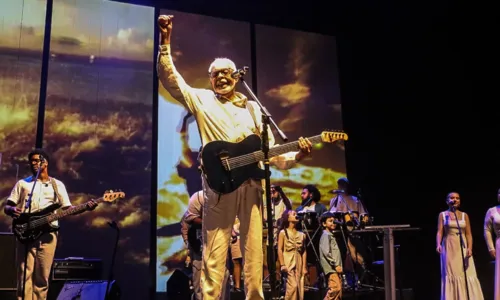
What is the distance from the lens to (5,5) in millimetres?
9109

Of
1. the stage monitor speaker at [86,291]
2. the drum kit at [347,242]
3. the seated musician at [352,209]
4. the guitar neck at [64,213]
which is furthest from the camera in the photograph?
the seated musician at [352,209]

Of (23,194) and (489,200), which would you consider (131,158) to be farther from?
(489,200)

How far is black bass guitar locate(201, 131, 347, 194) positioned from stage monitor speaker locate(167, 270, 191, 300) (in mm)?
4328

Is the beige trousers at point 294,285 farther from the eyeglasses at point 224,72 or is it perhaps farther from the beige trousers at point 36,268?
the eyeglasses at point 224,72

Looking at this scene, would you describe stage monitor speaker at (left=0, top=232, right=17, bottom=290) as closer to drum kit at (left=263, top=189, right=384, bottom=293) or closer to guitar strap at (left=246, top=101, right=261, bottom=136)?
drum kit at (left=263, top=189, right=384, bottom=293)

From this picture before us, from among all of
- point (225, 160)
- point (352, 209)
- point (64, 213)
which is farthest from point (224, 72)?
point (352, 209)

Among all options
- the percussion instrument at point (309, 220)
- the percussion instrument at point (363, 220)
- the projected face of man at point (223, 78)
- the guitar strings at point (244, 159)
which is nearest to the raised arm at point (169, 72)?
the projected face of man at point (223, 78)

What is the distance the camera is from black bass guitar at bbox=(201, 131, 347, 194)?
3402mm

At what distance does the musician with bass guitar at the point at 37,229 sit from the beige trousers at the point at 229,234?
3.26 meters

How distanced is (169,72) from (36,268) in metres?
3.62

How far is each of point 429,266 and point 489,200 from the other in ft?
5.98

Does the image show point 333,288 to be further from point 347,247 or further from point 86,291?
point 86,291

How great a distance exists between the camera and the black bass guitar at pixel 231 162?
340 centimetres

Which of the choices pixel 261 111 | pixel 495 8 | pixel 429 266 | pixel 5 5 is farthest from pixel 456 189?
pixel 5 5
